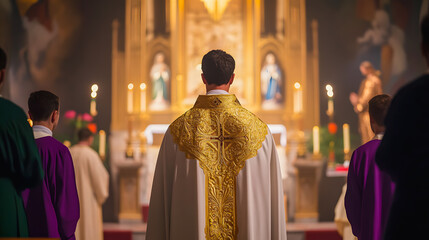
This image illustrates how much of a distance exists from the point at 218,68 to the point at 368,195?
1312 millimetres

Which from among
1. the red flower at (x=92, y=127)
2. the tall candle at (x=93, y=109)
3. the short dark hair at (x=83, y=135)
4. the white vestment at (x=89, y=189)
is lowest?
the white vestment at (x=89, y=189)

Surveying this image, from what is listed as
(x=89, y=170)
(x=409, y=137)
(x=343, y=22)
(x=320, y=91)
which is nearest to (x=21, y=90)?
(x=89, y=170)

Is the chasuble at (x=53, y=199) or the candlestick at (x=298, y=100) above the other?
the candlestick at (x=298, y=100)

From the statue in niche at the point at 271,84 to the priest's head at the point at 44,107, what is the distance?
274 inches

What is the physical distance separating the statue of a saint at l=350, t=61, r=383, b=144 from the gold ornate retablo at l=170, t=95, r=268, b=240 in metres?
7.30

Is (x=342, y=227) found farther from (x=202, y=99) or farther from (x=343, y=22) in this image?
(x=343, y=22)

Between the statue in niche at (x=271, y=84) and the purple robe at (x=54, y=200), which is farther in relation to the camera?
the statue in niche at (x=271, y=84)

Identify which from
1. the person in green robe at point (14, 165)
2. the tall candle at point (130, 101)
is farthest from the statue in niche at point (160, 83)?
the person in green robe at point (14, 165)

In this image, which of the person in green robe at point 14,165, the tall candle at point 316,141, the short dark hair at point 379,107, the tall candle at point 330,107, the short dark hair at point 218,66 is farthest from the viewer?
the tall candle at point 330,107

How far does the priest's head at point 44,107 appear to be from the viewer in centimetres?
312

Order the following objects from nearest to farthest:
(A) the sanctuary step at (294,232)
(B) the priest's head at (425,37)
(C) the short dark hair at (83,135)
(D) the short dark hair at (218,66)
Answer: (B) the priest's head at (425,37) → (D) the short dark hair at (218,66) → (C) the short dark hair at (83,135) → (A) the sanctuary step at (294,232)

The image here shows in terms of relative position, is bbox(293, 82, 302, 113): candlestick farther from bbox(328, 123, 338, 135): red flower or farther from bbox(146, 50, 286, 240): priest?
Answer: bbox(146, 50, 286, 240): priest

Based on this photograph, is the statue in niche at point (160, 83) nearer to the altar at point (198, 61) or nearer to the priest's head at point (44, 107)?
the altar at point (198, 61)

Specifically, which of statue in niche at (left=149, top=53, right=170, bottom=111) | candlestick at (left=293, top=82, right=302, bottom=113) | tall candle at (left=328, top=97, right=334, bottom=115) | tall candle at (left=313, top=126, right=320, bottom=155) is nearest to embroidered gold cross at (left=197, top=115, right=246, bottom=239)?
tall candle at (left=313, top=126, right=320, bottom=155)
